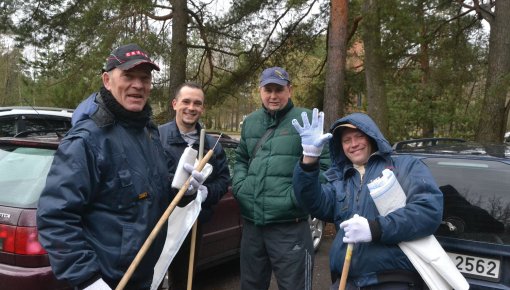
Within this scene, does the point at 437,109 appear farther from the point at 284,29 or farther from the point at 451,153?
the point at 451,153

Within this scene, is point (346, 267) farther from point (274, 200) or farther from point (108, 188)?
point (108, 188)

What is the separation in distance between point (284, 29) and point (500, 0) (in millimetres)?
4894

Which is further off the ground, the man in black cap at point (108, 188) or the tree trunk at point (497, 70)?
the tree trunk at point (497, 70)

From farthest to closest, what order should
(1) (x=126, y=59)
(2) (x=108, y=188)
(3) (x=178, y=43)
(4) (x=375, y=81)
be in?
1. (4) (x=375, y=81)
2. (3) (x=178, y=43)
3. (1) (x=126, y=59)
4. (2) (x=108, y=188)

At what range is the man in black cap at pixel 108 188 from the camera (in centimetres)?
179

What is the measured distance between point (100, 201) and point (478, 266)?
2.37 metres

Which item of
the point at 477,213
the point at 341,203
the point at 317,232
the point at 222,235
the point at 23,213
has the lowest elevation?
the point at 317,232

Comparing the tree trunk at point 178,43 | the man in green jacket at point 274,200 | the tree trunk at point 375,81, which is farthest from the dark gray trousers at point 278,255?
the tree trunk at point 375,81

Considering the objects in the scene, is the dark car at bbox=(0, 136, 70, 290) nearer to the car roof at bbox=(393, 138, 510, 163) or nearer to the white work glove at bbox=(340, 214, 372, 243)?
the white work glove at bbox=(340, 214, 372, 243)

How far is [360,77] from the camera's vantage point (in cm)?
1251

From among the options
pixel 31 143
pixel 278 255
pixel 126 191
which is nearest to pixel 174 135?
pixel 31 143

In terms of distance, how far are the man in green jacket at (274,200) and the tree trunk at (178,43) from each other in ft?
20.1

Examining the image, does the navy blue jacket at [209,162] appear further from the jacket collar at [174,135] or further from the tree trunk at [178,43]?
the tree trunk at [178,43]

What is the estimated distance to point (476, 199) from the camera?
308 centimetres
